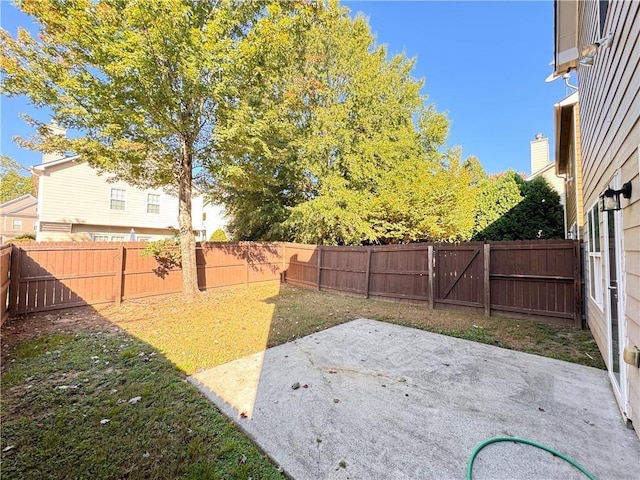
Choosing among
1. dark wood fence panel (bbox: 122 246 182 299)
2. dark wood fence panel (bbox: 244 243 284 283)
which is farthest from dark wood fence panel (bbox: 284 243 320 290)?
dark wood fence panel (bbox: 122 246 182 299)

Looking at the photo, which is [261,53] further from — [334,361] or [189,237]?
[334,361]

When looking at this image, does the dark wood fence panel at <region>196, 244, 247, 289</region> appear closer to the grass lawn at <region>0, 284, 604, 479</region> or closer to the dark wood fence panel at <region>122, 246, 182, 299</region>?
the dark wood fence panel at <region>122, 246, 182, 299</region>

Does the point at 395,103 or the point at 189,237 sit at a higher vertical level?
the point at 395,103

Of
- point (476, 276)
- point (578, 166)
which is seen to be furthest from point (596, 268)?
point (578, 166)

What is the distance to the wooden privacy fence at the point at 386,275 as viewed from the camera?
17.9 feet

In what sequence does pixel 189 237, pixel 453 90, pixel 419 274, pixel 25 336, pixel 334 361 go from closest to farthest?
pixel 334 361 → pixel 25 336 → pixel 419 274 → pixel 189 237 → pixel 453 90

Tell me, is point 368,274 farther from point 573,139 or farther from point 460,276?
point 573,139

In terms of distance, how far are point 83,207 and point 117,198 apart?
1.45 metres

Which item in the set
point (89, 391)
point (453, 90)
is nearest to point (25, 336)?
point (89, 391)

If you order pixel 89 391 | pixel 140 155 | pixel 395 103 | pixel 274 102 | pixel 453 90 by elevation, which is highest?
pixel 453 90

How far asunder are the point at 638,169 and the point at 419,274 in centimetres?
539

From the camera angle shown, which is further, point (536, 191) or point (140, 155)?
point (536, 191)

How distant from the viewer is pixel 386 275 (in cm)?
803

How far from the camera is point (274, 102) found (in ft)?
27.5
